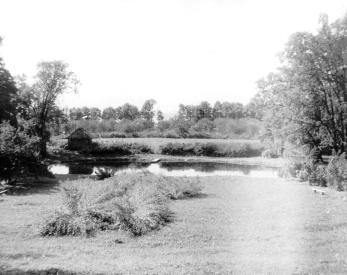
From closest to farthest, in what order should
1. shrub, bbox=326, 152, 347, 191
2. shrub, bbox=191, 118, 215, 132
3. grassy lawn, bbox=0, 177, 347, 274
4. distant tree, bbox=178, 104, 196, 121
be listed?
grassy lawn, bbox=0, 177, 347, 274, shrub, bbox=326, 152, 347, 191, shrub, bbox=191, 118, 215, 132, distant tree, bbox=178, 104, 196, 121

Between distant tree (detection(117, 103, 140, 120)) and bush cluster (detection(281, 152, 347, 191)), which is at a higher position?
distant tree (detection(117, 103, 140, 120))

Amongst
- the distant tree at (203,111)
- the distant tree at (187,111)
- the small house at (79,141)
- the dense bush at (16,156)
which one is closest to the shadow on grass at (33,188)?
the dense bush at (16,156)

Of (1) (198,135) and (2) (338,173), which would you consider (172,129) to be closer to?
(1) (198,135)

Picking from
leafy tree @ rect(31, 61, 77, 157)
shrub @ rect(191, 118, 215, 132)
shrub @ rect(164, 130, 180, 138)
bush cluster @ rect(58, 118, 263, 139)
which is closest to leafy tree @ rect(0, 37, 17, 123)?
leafy tree @ rect(31, 61, 77, 157)

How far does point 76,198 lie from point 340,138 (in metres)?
19.4

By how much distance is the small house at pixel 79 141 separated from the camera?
53041 mm

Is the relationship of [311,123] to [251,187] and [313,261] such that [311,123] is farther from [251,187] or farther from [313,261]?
[313,261]

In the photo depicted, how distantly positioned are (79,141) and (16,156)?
32.4 metres

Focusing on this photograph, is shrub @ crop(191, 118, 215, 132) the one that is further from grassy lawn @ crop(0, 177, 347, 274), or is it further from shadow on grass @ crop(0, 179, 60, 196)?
grassy lawn @ crop(0, 177, 347, 274)

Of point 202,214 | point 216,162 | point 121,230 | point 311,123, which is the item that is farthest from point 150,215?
point 216,162

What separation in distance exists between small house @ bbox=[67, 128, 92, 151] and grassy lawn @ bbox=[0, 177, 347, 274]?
37.0m

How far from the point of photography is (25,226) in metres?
11.9

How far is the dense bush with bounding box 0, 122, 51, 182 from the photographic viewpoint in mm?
20938

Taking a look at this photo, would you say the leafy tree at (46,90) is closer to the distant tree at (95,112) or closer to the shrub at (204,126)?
the shrub at (204,126)
